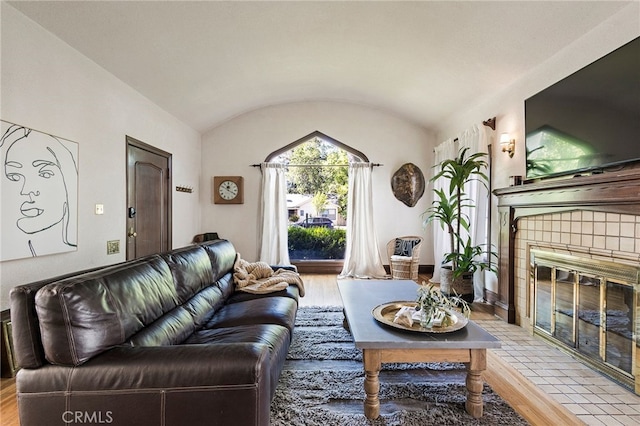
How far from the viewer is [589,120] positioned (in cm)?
244

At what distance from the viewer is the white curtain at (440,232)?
4945mm

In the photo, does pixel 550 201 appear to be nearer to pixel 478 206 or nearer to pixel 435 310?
pixel 478 206

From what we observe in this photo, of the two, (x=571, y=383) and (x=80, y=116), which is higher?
(x=80, y=116)

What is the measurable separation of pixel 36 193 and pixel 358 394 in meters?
2.60

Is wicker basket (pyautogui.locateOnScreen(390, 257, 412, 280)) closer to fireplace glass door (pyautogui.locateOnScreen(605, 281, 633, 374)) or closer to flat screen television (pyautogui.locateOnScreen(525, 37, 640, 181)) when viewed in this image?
flat screen television (pyautogui.locateOnScreen(525, 37, 640, 181))

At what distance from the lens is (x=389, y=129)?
5836mm

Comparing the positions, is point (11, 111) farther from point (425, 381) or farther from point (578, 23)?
point (578, 23)

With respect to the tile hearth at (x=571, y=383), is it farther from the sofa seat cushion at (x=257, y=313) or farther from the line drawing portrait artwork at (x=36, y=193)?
the line drawing portrait artwork at (x=36, y=193)

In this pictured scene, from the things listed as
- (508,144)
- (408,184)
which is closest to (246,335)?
(508,144)

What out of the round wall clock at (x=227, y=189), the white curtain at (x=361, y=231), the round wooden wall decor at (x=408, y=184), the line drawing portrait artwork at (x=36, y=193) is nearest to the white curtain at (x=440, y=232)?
the round wooden wall decor at (x=408, y=184)

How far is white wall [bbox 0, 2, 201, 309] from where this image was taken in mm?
2240

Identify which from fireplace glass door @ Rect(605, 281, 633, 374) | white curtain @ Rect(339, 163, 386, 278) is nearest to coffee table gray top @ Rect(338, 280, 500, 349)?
fireplace glass door @ Rect(605, 281, 633, 374)

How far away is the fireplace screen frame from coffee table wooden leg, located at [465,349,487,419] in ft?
3.63

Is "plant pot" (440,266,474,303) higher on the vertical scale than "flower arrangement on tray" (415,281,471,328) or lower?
lower
